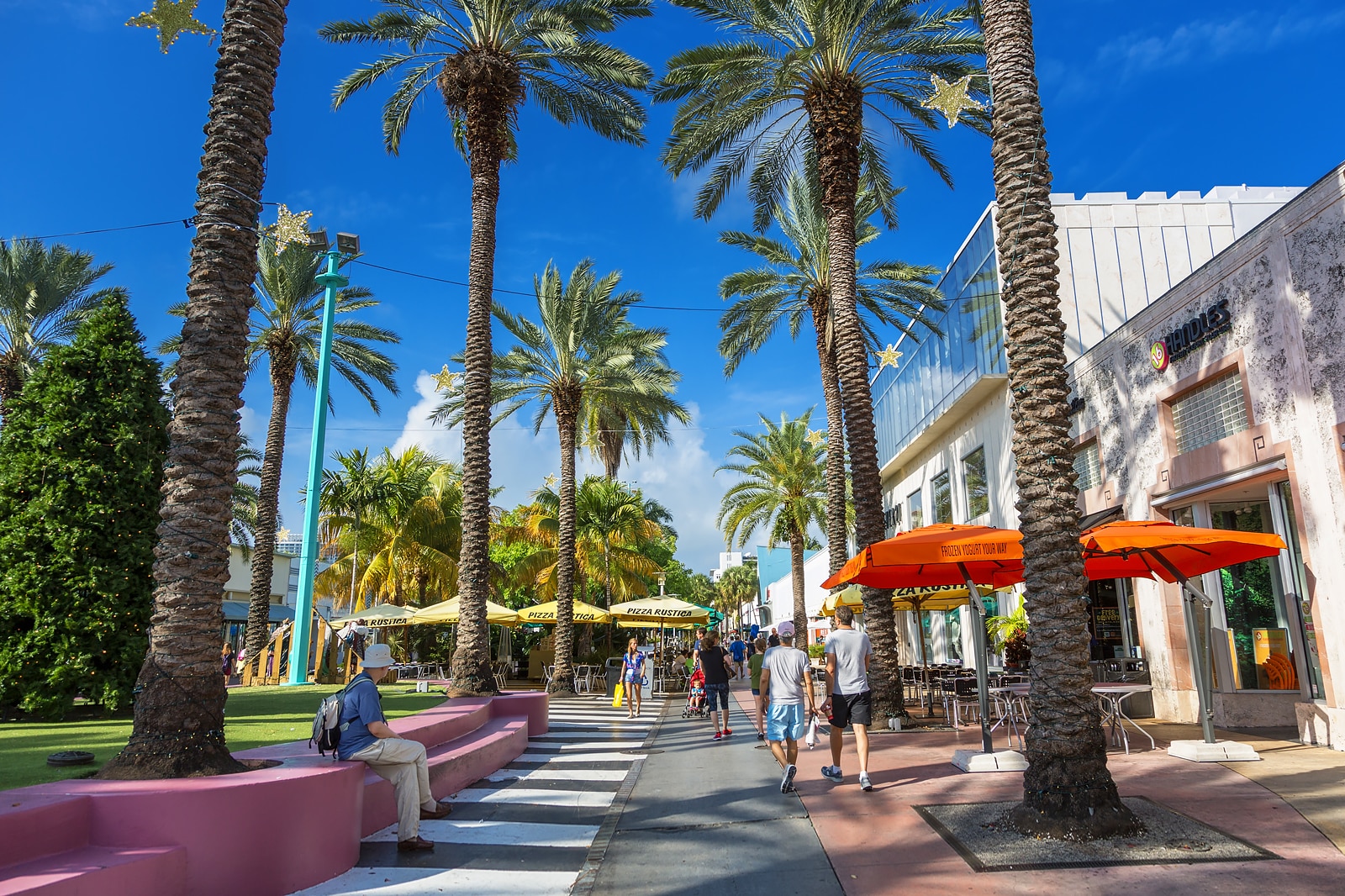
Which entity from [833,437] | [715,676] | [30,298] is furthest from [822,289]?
[30,298]

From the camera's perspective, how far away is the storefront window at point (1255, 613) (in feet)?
36.8

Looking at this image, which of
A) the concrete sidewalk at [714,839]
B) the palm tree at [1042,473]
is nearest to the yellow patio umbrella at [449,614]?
the concrete sidewalk at [714,839]

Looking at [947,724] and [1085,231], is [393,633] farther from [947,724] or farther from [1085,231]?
[1085,231]

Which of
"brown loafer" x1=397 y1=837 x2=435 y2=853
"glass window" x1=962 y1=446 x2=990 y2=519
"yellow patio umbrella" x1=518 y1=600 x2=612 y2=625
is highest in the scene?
"glass window" x1=962 y1=446 x2=990 y2=519

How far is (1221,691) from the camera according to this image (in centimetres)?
1178

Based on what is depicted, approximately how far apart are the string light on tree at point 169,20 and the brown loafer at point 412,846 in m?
6.48

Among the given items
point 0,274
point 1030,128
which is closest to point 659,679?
point 1030,128

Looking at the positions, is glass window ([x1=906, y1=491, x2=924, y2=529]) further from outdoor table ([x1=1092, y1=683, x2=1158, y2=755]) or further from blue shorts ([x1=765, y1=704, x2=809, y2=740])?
blue shorts ([x1=765, y1=704, x2=809, y2=740])

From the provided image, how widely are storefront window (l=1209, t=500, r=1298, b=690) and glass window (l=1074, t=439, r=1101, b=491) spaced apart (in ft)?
10.5

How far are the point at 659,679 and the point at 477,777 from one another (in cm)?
1650

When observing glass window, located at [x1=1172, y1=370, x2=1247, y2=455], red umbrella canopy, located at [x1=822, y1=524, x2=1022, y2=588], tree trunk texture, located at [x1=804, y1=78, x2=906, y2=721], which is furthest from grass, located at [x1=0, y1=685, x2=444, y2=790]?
glass window, located at [x1=1172, y1=370, x2=1247, y2=455]

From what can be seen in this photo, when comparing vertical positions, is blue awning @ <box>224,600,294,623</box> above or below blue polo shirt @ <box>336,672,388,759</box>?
above

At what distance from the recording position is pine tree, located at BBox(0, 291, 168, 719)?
35.5ft

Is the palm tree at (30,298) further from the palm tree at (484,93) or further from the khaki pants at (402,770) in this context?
the khaki pants at (402,770)
